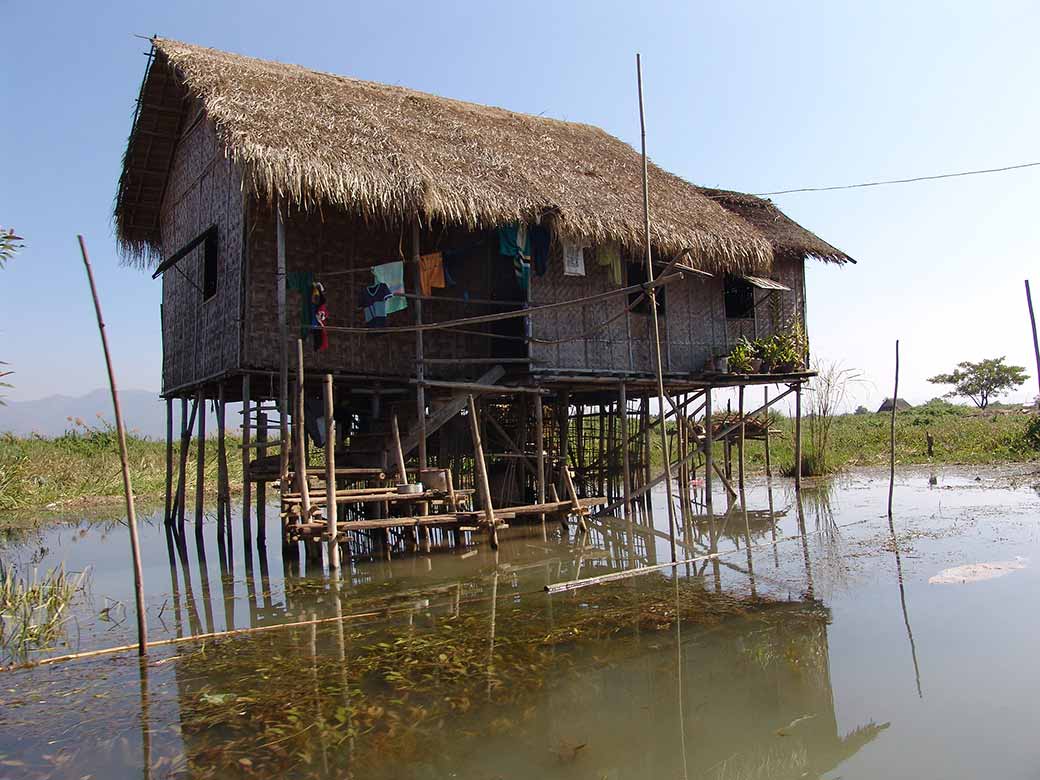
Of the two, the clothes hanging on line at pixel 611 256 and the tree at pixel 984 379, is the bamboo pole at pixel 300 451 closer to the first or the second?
the clothes hanging on line at pixel 611 256

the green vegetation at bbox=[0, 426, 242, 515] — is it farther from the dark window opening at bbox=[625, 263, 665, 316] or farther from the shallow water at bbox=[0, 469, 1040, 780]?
the dark window opening at bbox=[625, 263, 665, 316]

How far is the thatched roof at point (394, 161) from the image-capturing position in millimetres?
8367

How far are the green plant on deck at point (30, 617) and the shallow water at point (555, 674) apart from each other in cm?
27

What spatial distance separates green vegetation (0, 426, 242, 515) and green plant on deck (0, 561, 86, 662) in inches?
331

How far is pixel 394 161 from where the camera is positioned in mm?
8969

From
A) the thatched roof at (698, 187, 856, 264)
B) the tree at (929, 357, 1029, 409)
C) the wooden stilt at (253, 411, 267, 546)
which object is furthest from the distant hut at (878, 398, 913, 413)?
the wooden stilt at (253, 411, 267, 546)

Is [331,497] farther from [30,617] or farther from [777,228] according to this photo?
[777,228]

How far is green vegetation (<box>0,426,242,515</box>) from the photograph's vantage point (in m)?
14.6

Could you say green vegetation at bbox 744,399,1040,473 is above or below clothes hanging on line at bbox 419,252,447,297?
below

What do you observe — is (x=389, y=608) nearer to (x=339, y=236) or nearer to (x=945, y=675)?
(x=945, y=675)

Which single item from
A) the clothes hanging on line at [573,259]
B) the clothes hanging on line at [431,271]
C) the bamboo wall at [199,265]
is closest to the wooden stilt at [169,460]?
the bamboo wall at [199,265]

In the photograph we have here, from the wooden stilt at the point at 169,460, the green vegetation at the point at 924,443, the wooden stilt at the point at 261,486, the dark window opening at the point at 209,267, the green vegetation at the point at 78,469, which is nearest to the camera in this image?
the wooden stilt at the point at 261,486

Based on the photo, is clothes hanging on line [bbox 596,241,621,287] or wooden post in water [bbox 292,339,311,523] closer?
wooden post in water [bbox 292,339,311,523]

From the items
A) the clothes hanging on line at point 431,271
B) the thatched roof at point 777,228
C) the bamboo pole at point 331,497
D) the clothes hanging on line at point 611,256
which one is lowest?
the bamboo pole at point 331,497
